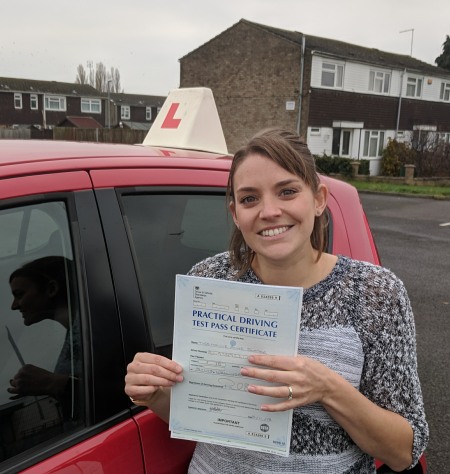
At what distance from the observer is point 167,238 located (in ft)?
5.42

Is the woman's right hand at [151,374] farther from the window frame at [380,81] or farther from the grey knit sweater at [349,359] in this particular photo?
the window frame at [380,81]

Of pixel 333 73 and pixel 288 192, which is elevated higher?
pixel 333 73

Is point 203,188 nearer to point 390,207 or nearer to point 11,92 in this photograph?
point 390,207

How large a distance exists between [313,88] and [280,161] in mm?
26221

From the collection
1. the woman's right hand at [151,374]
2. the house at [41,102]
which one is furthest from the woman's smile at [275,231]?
the house at [41,102]

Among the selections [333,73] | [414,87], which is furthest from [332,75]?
[414,87]

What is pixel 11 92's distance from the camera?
163 ft

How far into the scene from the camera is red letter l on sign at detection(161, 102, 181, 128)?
8.40 ft

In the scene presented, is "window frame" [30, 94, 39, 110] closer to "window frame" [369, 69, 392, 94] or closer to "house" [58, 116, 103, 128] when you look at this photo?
"house" [58, 116, 103, 128]

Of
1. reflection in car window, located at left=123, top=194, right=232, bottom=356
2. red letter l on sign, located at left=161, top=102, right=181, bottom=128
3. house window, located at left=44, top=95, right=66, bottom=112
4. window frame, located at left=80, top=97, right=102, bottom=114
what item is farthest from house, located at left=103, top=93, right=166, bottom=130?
reflection in car window, located at left=123, top=194, right=232, bottom=356

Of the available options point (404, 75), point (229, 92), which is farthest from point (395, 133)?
point (229, 92)

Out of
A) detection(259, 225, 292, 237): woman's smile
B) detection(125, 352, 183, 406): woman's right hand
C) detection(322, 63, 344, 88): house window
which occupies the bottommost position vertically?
detection(125, 352, 183, 406): woman's right hand

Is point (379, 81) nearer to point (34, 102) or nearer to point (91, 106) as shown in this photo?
point (91, 106)

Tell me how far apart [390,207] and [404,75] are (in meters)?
17.8
